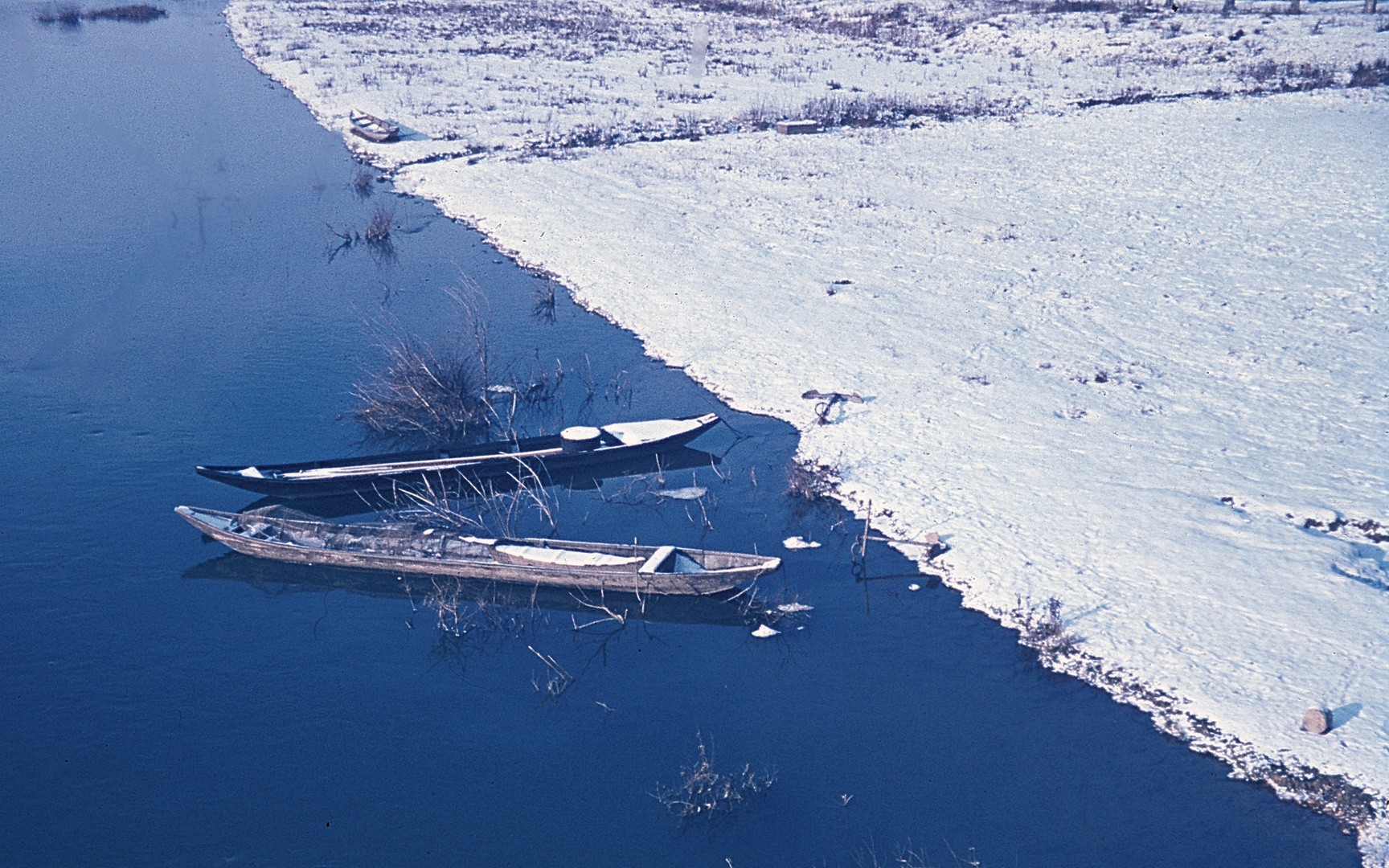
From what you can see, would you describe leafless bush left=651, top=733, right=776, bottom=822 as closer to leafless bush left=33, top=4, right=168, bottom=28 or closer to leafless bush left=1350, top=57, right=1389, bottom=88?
leafless bush left=1350, top=57, right=1389, bottom=88

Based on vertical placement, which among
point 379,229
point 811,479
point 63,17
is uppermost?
point 63,17

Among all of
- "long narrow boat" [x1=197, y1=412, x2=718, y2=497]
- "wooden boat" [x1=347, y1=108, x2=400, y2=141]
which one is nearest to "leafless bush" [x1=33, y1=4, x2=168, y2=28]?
"wooden boat" [x1=347, y1=108, x2=400, y2=141]

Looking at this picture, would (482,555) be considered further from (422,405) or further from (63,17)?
(63,17)

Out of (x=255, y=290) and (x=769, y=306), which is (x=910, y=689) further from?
(x=255, y=290)

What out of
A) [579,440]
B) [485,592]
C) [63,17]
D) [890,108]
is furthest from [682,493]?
[63,17]

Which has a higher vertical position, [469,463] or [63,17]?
[63,17]

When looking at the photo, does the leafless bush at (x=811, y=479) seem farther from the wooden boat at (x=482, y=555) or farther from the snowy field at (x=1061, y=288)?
the wooden boat at (x=482, y=555)

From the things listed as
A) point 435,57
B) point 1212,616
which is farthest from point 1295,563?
point 435,57

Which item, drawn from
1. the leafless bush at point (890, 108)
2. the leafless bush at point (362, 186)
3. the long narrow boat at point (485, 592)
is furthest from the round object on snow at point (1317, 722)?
the leafless bush at point (890, 108)
